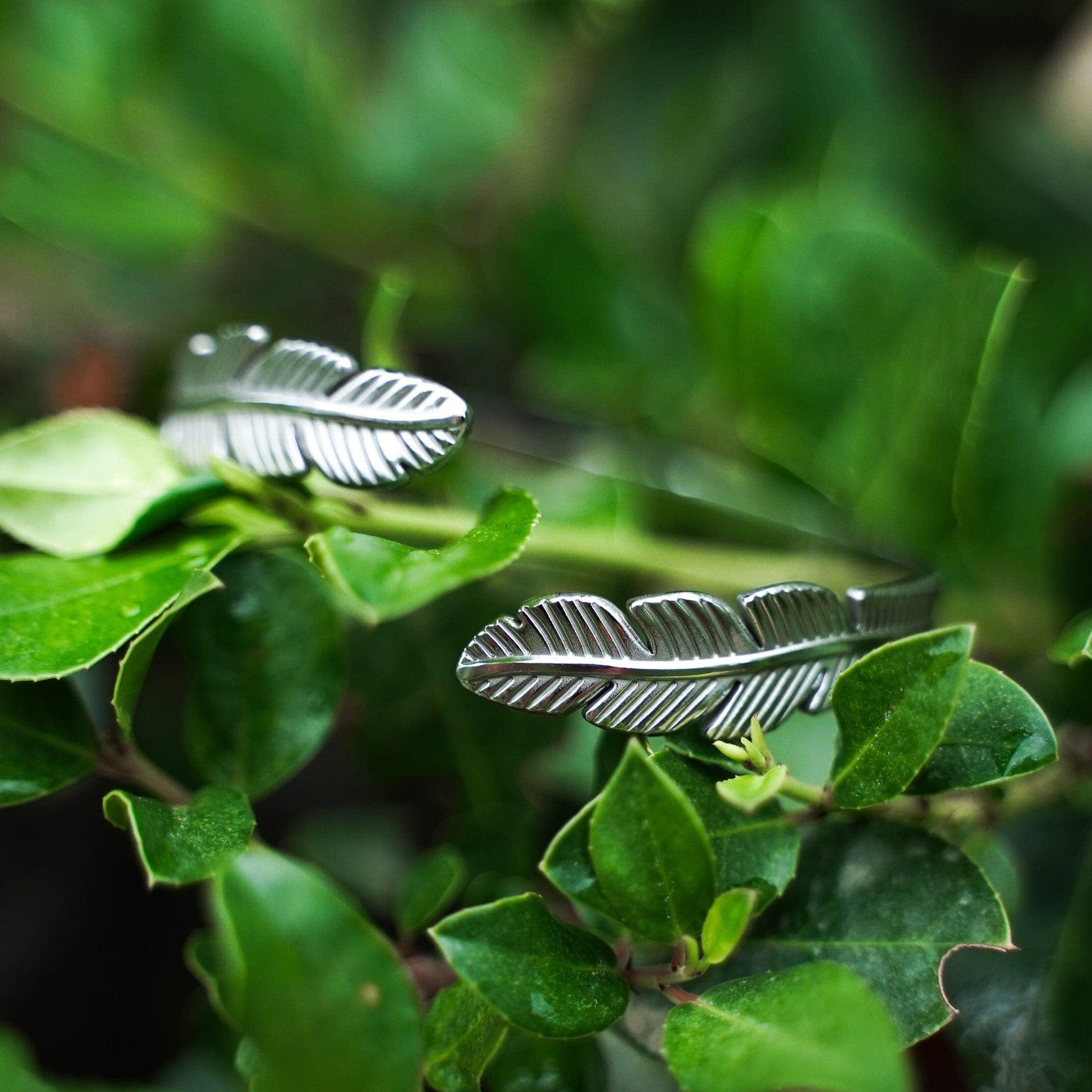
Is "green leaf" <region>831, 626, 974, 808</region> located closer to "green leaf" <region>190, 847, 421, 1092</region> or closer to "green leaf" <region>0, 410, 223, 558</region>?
"green leaf" <region>190, 847, 421, 1092</region>

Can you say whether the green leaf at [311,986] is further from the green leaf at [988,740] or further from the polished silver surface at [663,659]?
the green leaf at [988,740]

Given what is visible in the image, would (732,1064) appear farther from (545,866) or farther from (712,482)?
(712,482)

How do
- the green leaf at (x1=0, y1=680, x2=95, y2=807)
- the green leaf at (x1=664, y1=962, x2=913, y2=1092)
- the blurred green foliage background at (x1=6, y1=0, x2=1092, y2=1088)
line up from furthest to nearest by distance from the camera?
the blurred green foliage background at (x1=6, y1=0, x2=1092, y2=1088)
the green leaf at (x1=0, y1=680, x2=95, y2=807)
the green leaf at (x1=664, y1=962, x2=913, y2=1092)

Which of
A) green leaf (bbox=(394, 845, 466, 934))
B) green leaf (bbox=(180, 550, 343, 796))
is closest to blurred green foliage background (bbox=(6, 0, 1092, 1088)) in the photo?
green leaf (bbox=(394, 845, 466, 934))

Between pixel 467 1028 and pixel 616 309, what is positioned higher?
pixel 616 309

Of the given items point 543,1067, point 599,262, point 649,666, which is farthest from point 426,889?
point 599,262

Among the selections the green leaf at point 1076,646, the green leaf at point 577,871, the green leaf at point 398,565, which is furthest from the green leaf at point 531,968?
the green leaf at point 1076,646

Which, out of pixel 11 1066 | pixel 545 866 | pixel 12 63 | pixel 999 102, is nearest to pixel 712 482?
pixel 545 866

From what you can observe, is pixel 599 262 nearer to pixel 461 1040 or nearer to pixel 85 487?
pixel 85 487
